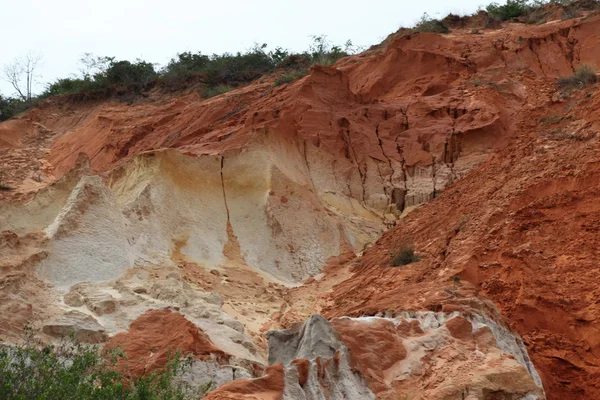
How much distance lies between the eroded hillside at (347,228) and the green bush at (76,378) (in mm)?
667

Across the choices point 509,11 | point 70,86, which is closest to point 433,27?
point 509,11

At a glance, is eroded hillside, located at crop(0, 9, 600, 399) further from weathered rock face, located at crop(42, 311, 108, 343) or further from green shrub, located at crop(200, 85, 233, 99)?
green shrub, located at crop(200, 85, 233, 99)

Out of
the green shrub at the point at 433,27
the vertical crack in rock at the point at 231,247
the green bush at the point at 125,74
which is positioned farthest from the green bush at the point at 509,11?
the vertical crack in rock at the point at 231,247

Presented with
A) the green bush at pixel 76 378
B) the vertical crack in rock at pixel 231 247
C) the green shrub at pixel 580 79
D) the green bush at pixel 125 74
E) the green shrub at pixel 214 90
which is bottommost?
the green bush at pixel 76 378

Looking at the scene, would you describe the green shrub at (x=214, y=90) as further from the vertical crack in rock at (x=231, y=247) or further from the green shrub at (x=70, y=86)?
the vertical crack in rock at (x=231, y=247)

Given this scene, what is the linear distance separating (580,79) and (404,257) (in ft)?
28.8

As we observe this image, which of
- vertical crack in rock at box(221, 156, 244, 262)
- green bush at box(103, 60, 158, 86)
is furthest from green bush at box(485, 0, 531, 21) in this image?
vertical crack in rock at box(221, 156, 244, 262)

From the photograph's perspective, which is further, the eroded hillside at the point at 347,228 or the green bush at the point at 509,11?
the green bush at the point at 509,11

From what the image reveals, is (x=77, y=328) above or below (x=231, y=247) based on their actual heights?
below

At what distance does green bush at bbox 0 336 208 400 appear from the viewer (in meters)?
9.36

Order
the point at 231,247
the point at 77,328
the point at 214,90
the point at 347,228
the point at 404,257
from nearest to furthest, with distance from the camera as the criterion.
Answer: the point at 77,328 < the point at 404,257 < the point at 231,247 < the point at 347,228 < the point at 214,90

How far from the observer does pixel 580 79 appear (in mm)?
21297

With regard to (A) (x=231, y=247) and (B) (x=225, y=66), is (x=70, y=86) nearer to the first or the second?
(B) (x=225, y=66)

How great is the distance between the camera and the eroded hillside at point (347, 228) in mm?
11094
